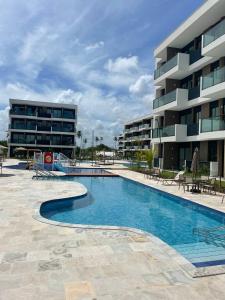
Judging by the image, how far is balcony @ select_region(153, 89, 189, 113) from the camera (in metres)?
24.5

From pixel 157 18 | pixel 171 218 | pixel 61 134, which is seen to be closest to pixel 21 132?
pixel 61 134

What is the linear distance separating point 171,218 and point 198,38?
1833cm

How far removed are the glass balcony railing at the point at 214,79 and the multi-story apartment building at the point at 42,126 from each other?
37100 millimetres

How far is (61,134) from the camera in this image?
2142 inches

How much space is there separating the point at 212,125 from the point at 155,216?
1026cm

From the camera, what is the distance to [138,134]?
230ft

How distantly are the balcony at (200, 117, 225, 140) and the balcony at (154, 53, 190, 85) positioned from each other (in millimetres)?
6377

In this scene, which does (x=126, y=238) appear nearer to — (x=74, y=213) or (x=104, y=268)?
(x=104, y=268)

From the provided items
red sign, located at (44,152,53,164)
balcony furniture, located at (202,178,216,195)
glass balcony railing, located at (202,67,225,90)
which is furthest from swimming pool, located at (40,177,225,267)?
red sign, located at (44,152,53,164)

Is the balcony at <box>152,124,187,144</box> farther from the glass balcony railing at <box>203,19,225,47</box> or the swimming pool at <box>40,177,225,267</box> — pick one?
the swimming pool at <box>40,177,225,267</box>

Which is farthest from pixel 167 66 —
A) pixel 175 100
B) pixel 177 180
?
pixel 177 180

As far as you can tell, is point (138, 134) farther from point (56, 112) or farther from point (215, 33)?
point (215, 33)

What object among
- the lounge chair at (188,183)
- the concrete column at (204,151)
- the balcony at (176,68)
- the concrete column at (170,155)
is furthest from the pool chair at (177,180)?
the balcony at (176,68)

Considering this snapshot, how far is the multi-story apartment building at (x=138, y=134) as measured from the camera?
62.3 m
